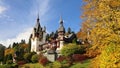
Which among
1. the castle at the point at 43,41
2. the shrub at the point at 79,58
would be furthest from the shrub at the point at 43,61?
the shrub at the point at 79,58

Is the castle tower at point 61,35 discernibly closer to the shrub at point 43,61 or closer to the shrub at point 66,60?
the shrub at point 43,61

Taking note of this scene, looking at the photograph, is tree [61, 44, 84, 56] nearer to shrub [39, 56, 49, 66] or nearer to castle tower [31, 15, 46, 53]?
shrub [39, 56, 49, 66]

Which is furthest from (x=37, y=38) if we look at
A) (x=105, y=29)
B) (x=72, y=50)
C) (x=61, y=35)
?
(x=105, y=29)

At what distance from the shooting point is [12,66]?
246ft

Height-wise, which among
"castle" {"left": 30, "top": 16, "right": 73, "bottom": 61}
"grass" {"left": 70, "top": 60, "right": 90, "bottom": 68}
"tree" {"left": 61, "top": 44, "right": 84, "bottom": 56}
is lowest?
"grass" {"left": 70, "top": 60, "right": 90, "bottom": 68}

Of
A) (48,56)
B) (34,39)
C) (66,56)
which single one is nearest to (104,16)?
(66,56)

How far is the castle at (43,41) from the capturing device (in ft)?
263

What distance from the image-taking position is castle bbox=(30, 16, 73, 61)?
80.3 metres

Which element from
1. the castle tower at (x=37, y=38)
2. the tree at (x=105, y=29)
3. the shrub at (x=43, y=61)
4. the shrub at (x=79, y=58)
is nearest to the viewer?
the tree at (x=105, y=29)

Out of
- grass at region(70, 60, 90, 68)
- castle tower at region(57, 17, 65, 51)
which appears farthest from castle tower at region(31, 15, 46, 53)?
grass at region(70, 60, 90, 68)

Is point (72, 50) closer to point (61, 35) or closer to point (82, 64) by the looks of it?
point (82, 64)

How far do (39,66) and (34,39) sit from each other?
28927 mm

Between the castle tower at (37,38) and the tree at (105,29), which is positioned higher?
the castle tower at (37,38)

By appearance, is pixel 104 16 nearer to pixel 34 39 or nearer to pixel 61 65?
pixel 61 65
